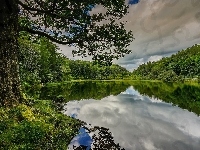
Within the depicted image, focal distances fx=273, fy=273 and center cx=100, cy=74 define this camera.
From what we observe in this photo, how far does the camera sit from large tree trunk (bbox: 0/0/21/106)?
12702 mm

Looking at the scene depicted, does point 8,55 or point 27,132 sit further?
point 8,55

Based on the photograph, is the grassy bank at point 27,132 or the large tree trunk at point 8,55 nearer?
the grassy bank at point 27,132

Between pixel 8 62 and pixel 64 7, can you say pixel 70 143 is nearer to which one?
pixel 8 62

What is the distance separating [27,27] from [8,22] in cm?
257

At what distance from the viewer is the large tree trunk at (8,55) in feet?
41.7

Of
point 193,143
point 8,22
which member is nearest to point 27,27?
point 8,22

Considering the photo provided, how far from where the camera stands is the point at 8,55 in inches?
516

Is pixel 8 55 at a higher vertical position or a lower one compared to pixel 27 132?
higher

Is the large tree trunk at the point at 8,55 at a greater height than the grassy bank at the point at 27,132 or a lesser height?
greater

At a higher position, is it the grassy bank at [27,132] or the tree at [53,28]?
the tree at [53,28]

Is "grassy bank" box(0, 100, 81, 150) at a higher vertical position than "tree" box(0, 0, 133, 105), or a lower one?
lower

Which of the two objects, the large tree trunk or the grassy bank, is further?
the large tree trunk

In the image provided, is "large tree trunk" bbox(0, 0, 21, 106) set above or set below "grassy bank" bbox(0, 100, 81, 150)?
above

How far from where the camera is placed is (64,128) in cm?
1437
